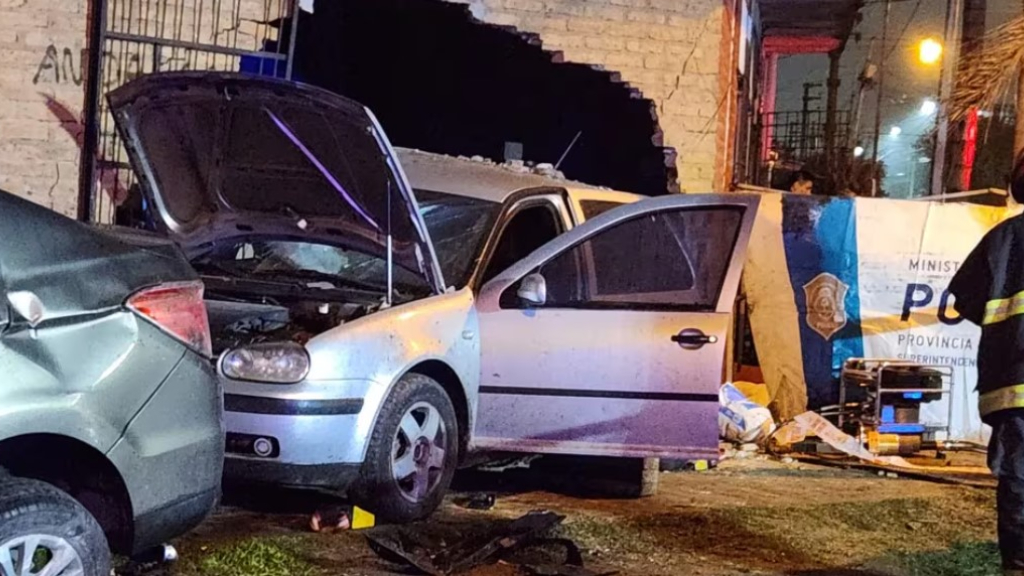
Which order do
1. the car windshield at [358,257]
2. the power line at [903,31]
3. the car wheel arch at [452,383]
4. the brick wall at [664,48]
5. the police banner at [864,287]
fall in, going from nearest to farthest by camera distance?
the car wheel arch at [452,383] → the car windshield at [358,257] → the police banner at [864,287] → the brick wall at [664,48] → the power line at [903,31]

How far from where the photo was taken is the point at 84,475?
3.72 meters

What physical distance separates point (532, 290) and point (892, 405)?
12.3 feet

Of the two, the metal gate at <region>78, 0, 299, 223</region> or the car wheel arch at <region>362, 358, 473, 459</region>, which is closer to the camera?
the car wheel arch at <region>362, 358, 473, 459</region>

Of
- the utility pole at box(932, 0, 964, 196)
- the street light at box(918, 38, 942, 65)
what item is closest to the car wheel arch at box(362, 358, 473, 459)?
the utility pole at box(932, 0, 964, 196)

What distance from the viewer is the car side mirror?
19.0ft

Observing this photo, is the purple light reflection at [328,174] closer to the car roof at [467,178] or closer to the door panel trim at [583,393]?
the car roof at [467,178]

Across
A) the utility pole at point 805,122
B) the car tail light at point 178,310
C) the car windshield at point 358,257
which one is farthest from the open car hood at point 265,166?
the utility pole at point 805,122

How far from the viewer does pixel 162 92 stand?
18.9 ft

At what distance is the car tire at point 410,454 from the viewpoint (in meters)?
5.29

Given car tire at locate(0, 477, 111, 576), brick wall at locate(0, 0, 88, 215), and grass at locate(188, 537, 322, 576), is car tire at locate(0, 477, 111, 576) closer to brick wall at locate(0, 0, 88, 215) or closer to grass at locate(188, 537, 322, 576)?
grass at locate(188, 537, 322, 576)

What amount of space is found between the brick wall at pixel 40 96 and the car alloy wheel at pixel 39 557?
5446 mm

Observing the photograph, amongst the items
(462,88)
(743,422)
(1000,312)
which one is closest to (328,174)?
(1000,312)

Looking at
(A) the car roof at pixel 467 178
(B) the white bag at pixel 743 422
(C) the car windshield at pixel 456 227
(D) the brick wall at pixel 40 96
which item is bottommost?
(B) the white bag at pixel 743 422

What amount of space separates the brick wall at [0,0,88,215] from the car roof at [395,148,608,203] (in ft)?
9.09
